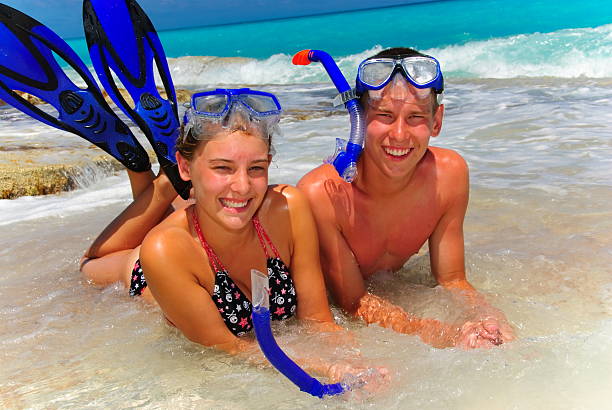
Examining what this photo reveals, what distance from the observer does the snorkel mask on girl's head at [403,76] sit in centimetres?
260

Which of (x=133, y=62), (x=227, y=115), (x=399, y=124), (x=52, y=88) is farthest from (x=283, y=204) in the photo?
(x=52, y=88)

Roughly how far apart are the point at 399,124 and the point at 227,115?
0.80 metres

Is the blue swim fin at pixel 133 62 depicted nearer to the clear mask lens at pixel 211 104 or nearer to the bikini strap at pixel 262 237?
the bikini strap at pixel 262 237

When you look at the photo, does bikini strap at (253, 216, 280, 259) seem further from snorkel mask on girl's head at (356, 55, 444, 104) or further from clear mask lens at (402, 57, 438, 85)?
clear mask lens at (402, 57, 438, 85)

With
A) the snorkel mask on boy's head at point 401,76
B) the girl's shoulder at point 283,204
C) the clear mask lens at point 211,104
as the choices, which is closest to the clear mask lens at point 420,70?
the snorkel mask on boy's head at point 401,76

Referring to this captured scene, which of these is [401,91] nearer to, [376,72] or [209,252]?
[376,72]

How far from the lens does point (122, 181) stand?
6.04 m

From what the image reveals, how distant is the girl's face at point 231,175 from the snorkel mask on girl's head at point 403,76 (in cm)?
65

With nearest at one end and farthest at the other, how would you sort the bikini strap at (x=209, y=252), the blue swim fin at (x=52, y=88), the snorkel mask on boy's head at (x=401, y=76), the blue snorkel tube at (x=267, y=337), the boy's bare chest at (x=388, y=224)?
1. the blue snorkel tube at (x=267, y=337)
2. the bikini strap at (x=209, y=252)
3. the snorkel mask on boy's head at (x=401, y=76)
4. the boy's bare chest at (x=388, y=224)
5. the blue swim fin at (x=52, y=88)

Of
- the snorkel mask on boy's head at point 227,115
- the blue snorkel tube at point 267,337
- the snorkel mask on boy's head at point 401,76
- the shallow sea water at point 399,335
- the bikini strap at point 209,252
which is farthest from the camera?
the snorkel mask on boy's head at point 401,76

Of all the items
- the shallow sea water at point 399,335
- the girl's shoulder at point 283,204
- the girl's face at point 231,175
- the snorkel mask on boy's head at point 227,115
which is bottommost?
the shallow sea water at point 399,335

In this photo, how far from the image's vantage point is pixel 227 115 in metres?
2.24

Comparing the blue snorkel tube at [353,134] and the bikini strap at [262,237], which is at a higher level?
the blue snorkel tube at [353,134]

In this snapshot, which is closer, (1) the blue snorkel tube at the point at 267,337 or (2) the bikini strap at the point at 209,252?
(1) the blue snorkel tube at the point at 267,337
